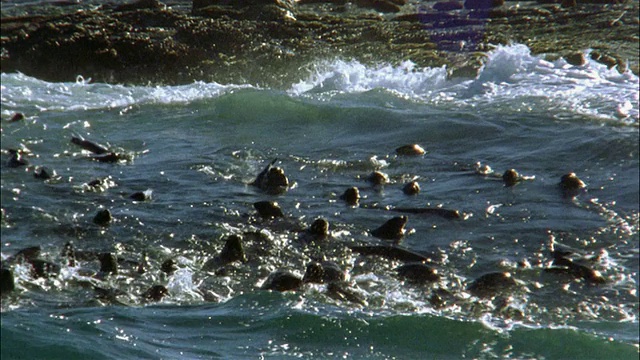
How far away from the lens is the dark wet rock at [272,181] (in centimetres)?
1038

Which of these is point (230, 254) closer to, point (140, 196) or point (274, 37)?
point (140, 196)

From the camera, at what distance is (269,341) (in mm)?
6426

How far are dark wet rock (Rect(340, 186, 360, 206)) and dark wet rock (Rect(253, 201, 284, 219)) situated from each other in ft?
2.70

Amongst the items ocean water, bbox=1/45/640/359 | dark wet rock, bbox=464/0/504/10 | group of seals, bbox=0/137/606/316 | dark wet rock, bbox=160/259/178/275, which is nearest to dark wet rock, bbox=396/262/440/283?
group of seals, bbox=0/137/606/316

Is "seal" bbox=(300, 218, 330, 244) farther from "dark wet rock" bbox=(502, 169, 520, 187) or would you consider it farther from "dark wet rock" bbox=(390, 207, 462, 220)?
"dark wet rock" bbox=(502, 169, 520, 187)

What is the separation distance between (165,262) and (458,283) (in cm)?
240

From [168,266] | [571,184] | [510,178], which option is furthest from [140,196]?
[571,184]

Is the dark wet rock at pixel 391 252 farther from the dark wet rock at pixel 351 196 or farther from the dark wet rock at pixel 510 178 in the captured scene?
the dark wet rock at pixel 510 178

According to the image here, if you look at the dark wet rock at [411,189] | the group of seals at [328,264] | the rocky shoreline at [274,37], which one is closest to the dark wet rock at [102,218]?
the group of seals at [328,264]

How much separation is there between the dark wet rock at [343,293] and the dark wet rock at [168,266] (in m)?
1.31

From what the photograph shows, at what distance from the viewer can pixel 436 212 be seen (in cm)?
965

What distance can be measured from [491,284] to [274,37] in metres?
13.5

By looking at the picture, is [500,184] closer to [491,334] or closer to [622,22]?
[491,334]

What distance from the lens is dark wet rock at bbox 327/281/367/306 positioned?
7383 millimetres
